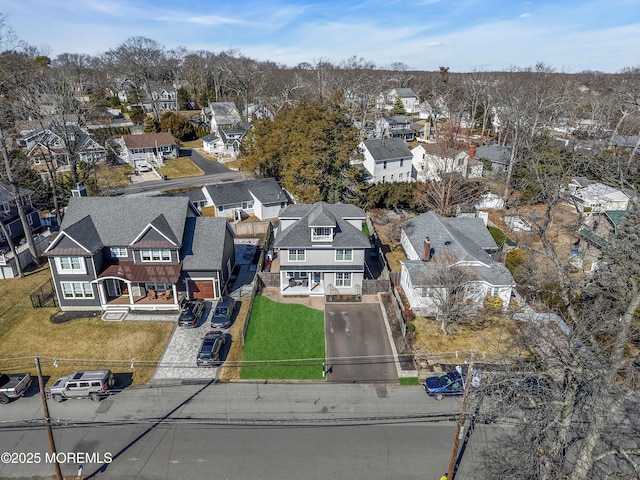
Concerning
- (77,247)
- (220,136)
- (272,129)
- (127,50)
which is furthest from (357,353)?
(127,50)

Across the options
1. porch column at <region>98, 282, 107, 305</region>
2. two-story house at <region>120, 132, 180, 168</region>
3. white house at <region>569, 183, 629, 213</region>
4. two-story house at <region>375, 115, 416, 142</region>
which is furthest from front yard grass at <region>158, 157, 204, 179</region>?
white house at <region>569, 183, 629, 213</region>

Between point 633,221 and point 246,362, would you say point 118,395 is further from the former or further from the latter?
point 633,221

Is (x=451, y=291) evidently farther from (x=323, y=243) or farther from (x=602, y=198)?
(x=602, y=198)

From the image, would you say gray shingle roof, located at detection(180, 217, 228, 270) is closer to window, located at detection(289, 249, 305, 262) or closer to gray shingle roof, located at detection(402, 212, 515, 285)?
window, located at detection(289, 249, 305, 262)

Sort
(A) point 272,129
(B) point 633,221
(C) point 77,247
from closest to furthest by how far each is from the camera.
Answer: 1. (B) point 633,221
2. (C) point 77,247
3. (A) point 272,129

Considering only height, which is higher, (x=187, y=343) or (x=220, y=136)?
(x=220, y=136)

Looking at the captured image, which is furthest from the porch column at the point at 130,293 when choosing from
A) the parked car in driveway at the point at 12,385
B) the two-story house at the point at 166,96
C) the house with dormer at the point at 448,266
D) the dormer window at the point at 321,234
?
the two-story house at the point at 166,96

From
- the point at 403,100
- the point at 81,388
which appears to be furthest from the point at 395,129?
the point at 81,388
